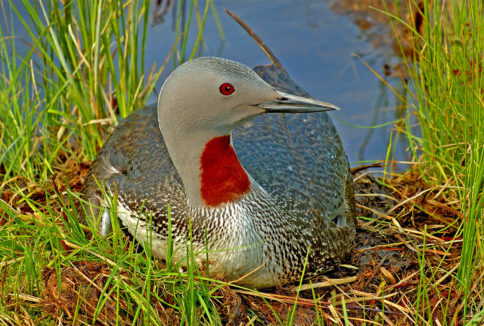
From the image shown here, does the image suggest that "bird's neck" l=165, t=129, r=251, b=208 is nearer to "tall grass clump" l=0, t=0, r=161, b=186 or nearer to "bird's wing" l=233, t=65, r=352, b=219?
"bird's wing" l=233, t=65, r=352, b=219

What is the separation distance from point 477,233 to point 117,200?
1771mm

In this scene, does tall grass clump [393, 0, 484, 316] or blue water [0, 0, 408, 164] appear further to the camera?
blue water [0, 0, 408, 164]

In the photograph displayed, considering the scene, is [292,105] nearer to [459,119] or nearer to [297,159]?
[297,159]

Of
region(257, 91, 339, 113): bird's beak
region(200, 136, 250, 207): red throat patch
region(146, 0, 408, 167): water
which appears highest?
region(257, 91, 339, 113): bird's beak

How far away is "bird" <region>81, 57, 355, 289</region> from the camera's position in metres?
3.33

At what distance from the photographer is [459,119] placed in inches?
166

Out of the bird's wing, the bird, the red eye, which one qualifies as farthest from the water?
the red eye

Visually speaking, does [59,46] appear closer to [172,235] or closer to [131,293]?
[172,235]

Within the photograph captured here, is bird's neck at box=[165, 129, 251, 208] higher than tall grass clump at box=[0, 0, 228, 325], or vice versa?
bird's neck at box=[165, 129, 251, 208]

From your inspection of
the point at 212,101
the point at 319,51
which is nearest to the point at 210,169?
the point at 212,101

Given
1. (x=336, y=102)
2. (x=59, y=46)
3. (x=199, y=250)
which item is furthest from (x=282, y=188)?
(x=336, y=102)

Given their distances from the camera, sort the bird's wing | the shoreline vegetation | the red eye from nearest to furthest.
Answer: the red eye → the shoreline vegetation → the bird's wing

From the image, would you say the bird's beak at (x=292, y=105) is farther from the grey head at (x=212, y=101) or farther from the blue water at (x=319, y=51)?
the blue water at (x=319, y=51)

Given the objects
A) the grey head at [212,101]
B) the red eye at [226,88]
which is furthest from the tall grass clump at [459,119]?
the red eye at [226,88]
